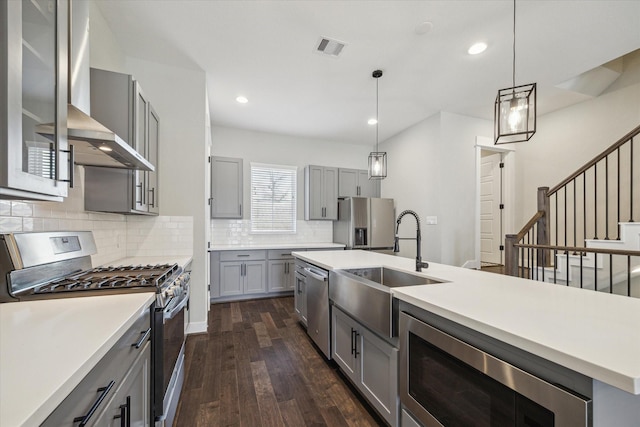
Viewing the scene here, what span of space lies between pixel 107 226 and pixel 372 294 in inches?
93.7

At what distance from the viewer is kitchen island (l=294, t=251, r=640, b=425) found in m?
0.65

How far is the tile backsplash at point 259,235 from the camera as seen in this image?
4.69m

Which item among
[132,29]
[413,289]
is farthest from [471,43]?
[132,29]

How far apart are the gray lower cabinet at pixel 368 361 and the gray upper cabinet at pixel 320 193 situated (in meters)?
3.08

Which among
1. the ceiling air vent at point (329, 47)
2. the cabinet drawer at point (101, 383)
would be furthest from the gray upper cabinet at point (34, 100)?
the ceiling air vent at point (329, 47)

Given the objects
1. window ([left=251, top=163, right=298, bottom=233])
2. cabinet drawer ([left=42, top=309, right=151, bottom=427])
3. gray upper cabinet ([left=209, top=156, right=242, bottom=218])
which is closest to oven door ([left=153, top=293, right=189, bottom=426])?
cabinet drawer ([left=42, top=309, right=151, bottom=427])

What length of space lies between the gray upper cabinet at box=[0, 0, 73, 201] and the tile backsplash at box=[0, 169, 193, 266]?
472 mm

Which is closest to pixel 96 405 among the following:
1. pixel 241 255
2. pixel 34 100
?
pixel 34 100

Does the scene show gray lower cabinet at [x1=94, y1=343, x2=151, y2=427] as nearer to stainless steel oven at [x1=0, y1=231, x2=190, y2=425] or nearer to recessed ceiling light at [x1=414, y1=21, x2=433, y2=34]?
stainless steel oven at [x1=0, y1=231, x2=190, y2=425]

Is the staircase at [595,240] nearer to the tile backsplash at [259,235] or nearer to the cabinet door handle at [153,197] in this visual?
the tile backsplash at [259,235]

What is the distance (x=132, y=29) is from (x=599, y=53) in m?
4.76

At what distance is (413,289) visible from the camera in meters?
1.38

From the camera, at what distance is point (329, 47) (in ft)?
8.71

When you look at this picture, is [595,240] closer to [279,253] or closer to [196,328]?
[279,253]
